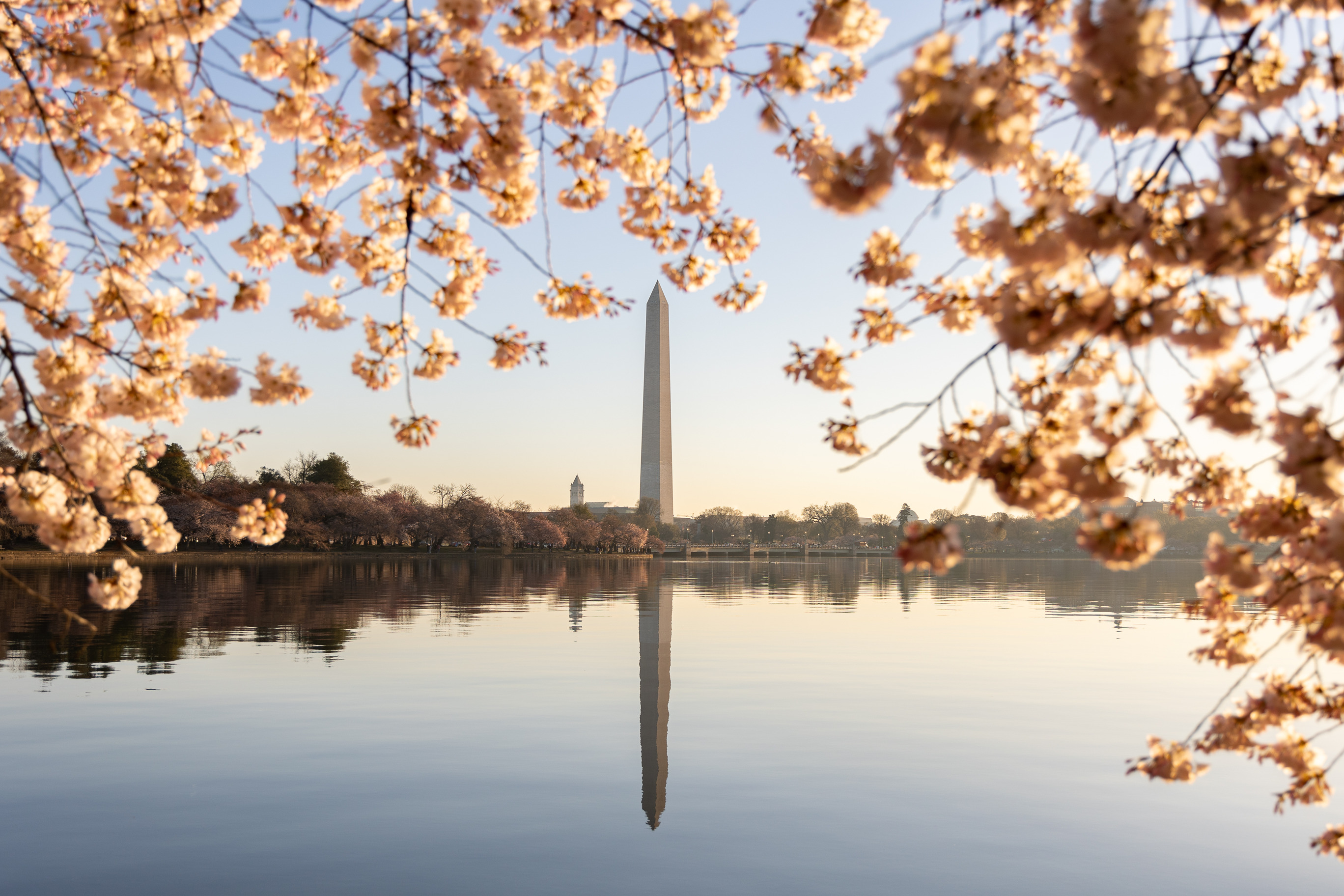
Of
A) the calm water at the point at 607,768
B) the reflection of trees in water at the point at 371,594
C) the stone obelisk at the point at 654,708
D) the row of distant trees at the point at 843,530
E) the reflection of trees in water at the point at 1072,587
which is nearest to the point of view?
the calm water at the point at 607,768

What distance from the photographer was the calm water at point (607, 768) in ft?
17.9

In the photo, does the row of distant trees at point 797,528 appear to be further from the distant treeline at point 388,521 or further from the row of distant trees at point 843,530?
the distant treeline at point 388,521

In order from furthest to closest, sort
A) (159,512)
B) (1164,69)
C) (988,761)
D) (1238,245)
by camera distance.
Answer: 1. (988,761)
2. (159,512)
3. (1164,69)
4. (1238,245)

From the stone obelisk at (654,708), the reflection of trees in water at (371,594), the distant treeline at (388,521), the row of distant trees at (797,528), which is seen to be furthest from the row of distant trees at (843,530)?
the stone obelisk at (654,708)

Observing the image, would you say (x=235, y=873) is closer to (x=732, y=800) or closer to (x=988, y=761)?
(x=732, y=800)

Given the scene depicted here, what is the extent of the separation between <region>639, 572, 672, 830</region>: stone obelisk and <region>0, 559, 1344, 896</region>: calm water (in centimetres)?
5

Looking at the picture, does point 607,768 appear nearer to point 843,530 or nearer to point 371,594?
point 371,594

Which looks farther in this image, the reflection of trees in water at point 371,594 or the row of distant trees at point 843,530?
the row of distant trees at point 843,530

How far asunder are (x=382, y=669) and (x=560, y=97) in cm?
890

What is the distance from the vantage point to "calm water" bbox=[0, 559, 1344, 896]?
545cm

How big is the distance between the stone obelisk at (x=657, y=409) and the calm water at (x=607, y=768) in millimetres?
45601

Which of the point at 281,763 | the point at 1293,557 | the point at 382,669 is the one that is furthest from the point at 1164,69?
the point at 382,669

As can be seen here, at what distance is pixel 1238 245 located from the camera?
2037 mm

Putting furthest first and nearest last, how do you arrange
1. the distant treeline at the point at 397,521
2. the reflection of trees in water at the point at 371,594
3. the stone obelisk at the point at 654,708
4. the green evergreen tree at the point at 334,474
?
the green evergreen tree at the point at 334,474 → the distant treeline at the point at 397,521 → the reflection of trees in water at the point at 371,594 → the stone obelisk at the point at 654,708
